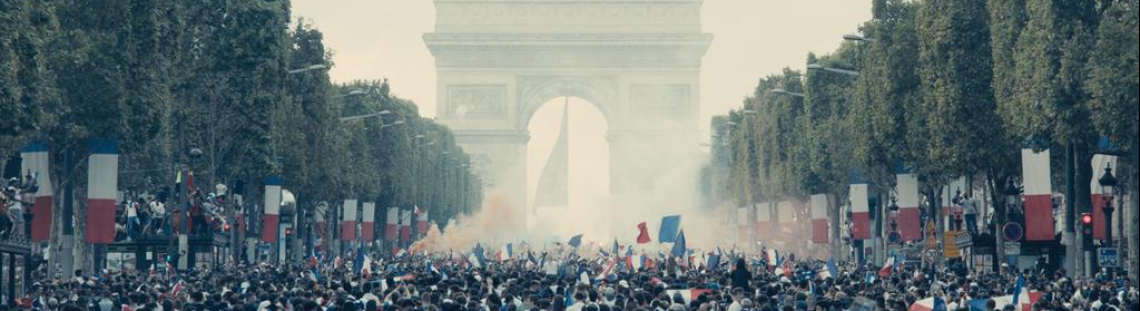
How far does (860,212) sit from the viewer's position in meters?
76.5

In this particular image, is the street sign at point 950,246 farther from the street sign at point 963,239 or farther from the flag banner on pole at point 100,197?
the flag banner on pole at point 100,197

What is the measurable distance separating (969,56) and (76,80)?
23.8 meters

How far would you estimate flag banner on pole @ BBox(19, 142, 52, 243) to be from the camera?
51562 mm

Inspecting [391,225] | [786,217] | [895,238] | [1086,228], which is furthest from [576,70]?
[1086,228]

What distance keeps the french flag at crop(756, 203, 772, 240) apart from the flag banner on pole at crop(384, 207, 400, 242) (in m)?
19.8

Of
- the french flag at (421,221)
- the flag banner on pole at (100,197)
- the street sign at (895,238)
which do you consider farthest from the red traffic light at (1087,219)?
the french flag at (421,221)

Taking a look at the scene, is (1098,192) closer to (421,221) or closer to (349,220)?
(349,220)

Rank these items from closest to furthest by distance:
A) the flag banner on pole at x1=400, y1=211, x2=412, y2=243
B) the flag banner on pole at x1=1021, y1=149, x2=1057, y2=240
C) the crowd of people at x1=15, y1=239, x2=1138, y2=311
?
1. the crowd of people at x1=15, y1=239, x2=1138, y2=311
2. the flag banner on pole at x1=1021, y1=149, x2=1057, y2=240
3. the flag banner on pole at x1=400, y1=211, x2=412, y2=243

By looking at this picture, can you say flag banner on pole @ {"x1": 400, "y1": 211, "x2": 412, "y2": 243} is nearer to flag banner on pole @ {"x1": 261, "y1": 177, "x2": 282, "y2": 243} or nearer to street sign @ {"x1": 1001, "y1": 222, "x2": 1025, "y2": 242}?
flag banner on pole @ {"x1": 261, "y1": 177, "x2": 282, "y2": 243}

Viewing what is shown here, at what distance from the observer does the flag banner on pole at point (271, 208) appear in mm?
71750

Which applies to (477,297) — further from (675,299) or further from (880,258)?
(880,258)

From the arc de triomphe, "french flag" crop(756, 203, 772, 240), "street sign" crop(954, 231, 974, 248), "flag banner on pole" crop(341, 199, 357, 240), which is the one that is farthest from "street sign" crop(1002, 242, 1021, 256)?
the arc de triomphe

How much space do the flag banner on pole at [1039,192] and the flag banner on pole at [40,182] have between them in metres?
23.9

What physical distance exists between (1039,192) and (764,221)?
57572 mm
